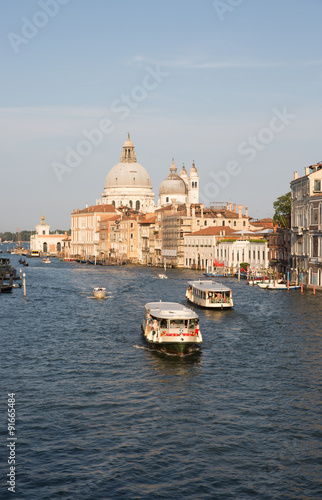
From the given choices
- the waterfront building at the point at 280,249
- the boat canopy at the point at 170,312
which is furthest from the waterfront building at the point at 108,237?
the boat canopy at the point at 170,312

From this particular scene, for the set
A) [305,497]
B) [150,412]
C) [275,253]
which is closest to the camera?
[305,497]

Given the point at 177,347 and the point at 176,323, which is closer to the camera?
the point at 177,347

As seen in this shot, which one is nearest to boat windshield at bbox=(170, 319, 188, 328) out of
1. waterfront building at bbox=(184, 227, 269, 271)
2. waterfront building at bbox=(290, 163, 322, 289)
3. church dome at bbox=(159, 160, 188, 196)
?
waterfront building at bbox=(290, 163, 322, 289)

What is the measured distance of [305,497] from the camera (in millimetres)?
18469

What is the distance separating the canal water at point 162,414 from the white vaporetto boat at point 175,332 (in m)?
0.77

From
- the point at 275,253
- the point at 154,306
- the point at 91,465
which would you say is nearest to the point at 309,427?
the point at 91,465

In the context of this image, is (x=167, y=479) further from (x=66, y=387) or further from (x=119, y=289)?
(x=119, y=289)

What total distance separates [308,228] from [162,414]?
5072 cm

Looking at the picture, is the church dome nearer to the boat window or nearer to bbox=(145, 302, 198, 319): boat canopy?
bbox=(145, 302, 198, 319): boat canopy

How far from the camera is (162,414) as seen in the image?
25.2 meters

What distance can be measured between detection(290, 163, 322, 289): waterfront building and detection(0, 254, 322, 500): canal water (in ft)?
A: 82.5

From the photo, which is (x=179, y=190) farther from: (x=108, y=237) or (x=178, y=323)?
(x=178, y=323)

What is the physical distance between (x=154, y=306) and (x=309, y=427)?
1833 cm

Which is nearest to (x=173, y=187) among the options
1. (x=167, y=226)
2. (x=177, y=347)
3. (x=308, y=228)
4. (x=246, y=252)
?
(x=167, y=226)
